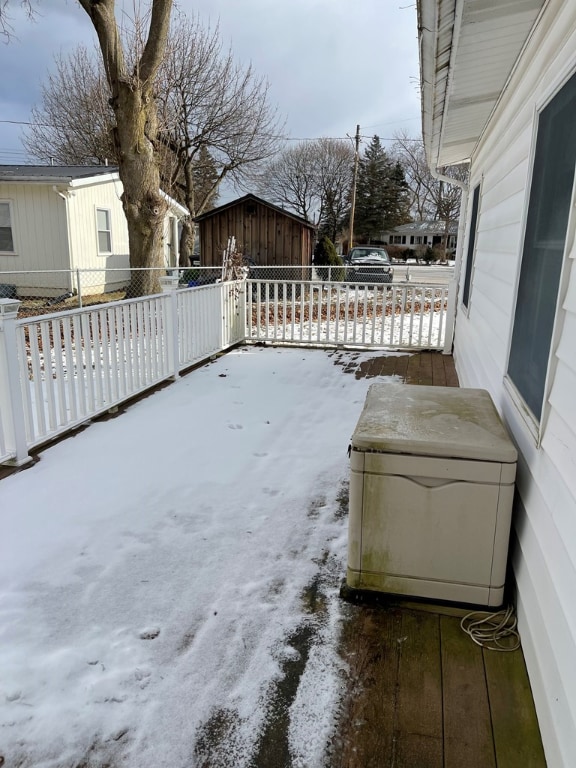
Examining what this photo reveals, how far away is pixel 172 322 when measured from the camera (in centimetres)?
571

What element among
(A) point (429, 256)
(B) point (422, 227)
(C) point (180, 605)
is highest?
(B) point (422, 227)

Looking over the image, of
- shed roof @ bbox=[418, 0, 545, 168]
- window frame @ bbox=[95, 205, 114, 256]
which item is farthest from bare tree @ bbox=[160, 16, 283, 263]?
shed roof @ bbox=[418, 0, 545, 168]

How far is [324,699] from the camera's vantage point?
175 cm

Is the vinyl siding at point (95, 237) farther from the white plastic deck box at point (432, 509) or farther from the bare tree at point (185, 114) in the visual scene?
the white plastic deck box at point (432, 509)

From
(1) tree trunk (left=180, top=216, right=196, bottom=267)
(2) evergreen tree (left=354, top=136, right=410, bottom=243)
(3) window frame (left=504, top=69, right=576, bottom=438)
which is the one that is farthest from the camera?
(2) evergreen tree (left=354, top=136, right=410, bottom=243)

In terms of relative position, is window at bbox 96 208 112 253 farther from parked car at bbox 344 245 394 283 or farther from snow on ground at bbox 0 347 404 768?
snow on ground at bbox 0 347 404 768

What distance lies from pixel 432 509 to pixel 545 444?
0.49 metres

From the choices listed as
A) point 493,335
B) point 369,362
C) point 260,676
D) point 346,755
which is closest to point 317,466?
point 493,335

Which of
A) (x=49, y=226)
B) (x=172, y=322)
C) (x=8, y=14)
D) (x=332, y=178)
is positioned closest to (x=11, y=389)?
(x=172, y=322)

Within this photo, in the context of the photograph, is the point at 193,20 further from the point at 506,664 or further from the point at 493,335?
the point at 506,664

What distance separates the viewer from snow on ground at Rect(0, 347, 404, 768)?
1.64 m

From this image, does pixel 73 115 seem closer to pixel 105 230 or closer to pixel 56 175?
pixel 105 230

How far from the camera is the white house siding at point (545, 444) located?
1.44m

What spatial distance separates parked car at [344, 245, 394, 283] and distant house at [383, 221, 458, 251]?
936 inches
